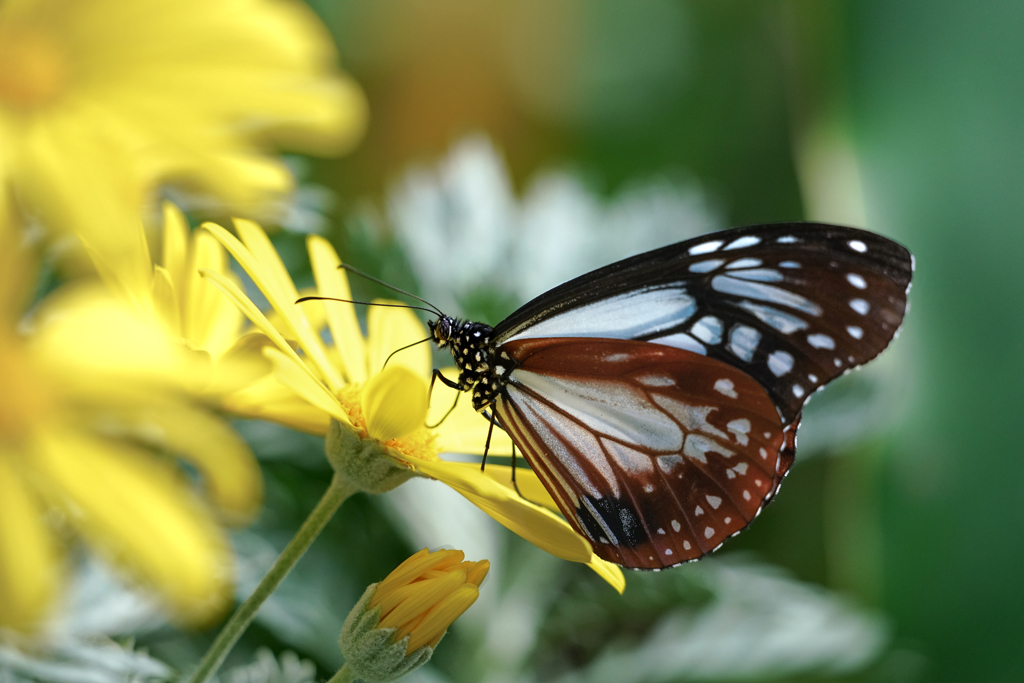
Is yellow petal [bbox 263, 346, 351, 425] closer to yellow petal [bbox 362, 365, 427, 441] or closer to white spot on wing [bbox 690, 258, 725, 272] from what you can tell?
yellow petal [bbox 362, 365, 427, 441]

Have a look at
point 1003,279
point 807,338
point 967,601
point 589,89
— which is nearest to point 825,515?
point 967,601

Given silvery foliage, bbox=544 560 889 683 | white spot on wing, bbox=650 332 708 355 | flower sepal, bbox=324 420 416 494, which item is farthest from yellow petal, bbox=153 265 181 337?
silvery foliage, bbox=544 560 889 683

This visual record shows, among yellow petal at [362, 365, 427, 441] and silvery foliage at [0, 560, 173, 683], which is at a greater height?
yellow petal at [362, 365, 427, 441]

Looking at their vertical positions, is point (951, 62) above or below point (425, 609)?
above

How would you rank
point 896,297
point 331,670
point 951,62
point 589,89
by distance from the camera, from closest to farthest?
point 896,297
point 331,670
point 951,62
point 589,89

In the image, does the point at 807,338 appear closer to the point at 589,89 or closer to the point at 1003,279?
the point at 1003,279

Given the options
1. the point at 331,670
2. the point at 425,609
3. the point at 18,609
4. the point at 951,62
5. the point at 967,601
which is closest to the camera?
the point at 18,609
